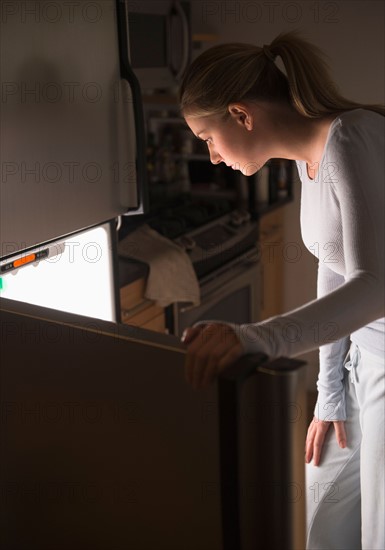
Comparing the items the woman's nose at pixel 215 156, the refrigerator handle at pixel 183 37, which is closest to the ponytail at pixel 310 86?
the woman's nose at pixel 215 156

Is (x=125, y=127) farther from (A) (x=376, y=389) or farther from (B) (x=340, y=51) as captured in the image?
(B) (x=340, y=51)

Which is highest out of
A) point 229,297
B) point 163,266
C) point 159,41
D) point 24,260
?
point 159,41

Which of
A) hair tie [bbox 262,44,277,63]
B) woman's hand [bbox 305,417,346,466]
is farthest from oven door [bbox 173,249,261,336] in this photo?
hair tie [bbox 262,44,277,63]

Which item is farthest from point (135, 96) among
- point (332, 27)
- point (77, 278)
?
point (332, 27)

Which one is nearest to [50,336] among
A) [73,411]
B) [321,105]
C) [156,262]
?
[73,411]

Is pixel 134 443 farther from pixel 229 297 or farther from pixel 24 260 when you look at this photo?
pixel 229 297

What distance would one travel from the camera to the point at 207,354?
1.87 feet

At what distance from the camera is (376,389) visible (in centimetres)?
123

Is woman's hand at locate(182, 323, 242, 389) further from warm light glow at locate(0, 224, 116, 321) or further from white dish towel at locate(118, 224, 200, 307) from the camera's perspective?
white dish towel at locate(118, 224, 200, 307)

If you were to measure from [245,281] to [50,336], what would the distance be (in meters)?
2.16

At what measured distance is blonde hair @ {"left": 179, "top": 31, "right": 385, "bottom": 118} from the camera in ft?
3.47

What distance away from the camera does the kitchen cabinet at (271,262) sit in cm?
304

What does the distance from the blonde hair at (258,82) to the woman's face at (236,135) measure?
2 cm

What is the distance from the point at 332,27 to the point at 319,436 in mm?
1973
